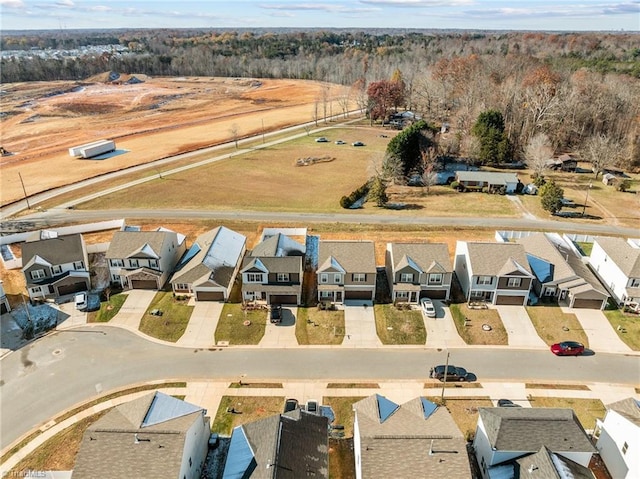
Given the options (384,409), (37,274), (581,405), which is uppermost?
(384,409)

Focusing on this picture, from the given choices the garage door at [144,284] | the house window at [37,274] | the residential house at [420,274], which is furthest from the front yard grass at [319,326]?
the house window at [37,274]

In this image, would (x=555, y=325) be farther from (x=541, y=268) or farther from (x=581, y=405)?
(x=581, y=405)

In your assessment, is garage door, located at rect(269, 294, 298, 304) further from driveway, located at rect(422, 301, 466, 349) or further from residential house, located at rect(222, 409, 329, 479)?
residential house, located at rect(222, 409, 329, 479)

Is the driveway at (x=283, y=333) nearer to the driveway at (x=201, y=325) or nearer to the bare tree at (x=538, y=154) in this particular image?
the driveway at (x=201, y=325)

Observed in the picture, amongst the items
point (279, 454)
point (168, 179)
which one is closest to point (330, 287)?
point (279, 454)

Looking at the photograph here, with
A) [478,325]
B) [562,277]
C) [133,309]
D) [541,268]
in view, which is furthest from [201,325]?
[562,277]

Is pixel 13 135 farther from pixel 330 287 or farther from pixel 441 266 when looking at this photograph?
pixel 441 266
